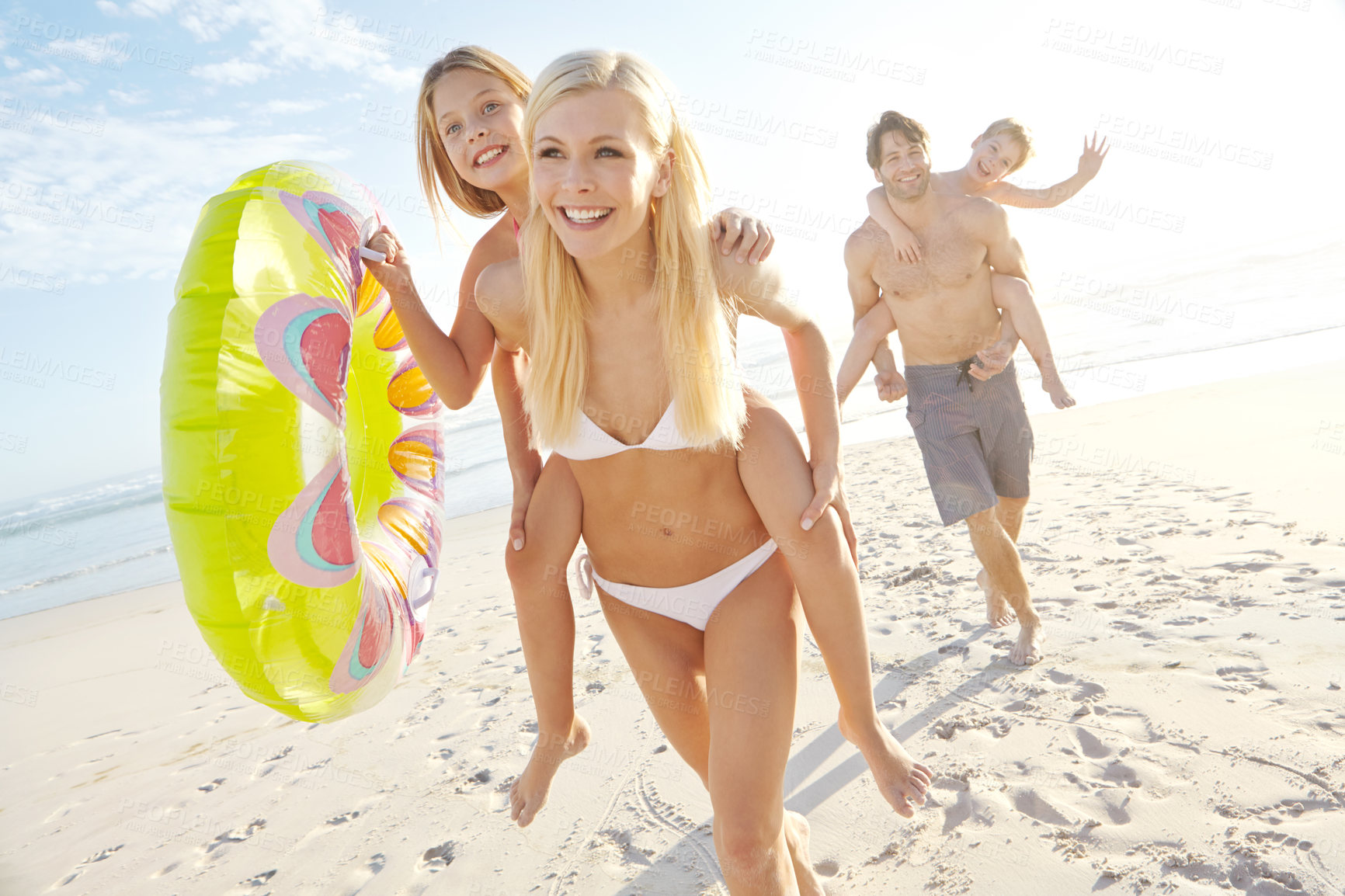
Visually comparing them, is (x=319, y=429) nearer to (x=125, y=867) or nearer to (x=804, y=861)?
(x=804, y=861)

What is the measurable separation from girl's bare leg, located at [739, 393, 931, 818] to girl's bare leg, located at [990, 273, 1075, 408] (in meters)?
2.38

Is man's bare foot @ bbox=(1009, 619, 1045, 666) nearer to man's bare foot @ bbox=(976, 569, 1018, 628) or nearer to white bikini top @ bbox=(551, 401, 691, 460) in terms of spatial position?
man's bare foot @ bbox=(976, 569, 1018, 628)

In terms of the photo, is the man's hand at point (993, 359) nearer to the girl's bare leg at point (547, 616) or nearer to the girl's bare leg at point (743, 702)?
the girl's bare leg at point (743, 702)

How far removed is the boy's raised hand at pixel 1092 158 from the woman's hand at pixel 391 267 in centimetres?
409

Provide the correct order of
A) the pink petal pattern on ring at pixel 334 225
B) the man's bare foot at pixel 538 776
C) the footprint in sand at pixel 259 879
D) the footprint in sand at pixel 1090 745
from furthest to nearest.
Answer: the footprint in sand at pixel 259 879 → the footprint in sand at pixel 1090 745 → the man's bare foot at pixel 538 776 → the pink petal pattern on ring at pixel 334 225

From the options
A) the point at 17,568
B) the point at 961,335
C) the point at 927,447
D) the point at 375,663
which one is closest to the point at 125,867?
the point at 375,663

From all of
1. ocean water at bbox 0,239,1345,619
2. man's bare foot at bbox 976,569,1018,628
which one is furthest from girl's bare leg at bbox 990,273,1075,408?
ocean water at bbox 0,239,1345,619

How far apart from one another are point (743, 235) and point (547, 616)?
51.6 inches

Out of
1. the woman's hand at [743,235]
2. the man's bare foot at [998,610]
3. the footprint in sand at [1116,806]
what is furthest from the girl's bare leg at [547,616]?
the man's bare foot at [998,610]

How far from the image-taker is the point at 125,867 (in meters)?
Result: 3.91

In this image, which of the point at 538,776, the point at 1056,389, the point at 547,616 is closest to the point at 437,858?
the point at 538,776

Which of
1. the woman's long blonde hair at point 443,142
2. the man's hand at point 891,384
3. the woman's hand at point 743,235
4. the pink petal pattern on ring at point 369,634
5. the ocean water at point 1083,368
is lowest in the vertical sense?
the ocean water at point 1083,368

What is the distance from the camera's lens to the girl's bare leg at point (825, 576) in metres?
2.25

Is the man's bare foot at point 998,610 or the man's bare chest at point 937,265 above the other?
the man's bare chest at point 937,265
